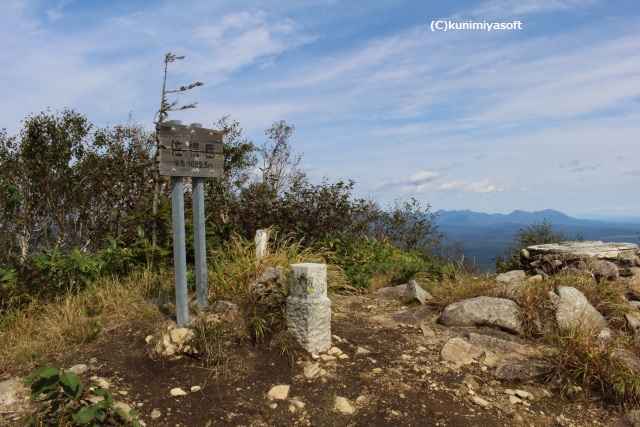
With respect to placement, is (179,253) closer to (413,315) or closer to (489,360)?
(413,315)

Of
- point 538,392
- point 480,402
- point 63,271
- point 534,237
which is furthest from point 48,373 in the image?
point 534,237

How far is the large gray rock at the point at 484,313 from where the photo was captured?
5.17 metres

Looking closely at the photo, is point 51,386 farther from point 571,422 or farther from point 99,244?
point 99,244

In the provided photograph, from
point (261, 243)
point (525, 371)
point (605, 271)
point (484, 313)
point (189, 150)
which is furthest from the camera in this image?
point (605, 271)

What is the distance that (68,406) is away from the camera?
2932 millimetres

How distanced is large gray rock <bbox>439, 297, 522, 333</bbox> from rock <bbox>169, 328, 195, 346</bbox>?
A: 116 inches

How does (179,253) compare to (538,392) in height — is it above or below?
above

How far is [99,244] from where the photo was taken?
915 centimetres

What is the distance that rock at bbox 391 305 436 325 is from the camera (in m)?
5.56

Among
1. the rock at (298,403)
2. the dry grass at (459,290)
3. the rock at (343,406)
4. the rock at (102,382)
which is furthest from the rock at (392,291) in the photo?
the rock at (102,382)

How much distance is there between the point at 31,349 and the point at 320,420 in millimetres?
2927

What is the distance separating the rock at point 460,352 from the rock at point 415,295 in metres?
1.39

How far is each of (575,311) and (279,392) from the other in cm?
343

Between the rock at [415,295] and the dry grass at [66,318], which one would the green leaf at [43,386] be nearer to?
the dry grass at [66,318]
